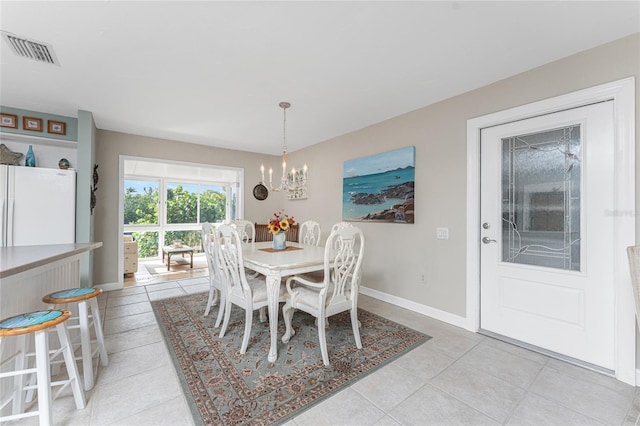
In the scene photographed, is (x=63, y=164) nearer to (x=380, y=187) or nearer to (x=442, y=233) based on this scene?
(x=380, y=187)

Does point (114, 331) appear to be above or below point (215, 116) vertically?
below

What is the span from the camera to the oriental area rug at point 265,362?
5.32ft

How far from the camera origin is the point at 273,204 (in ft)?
19.1

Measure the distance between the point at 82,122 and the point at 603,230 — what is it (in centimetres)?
556

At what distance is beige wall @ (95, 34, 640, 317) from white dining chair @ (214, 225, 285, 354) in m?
1.70

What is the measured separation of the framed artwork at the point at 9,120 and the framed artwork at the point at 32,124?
67mm

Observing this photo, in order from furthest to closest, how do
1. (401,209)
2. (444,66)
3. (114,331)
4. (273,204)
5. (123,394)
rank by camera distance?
1. (273,204)
2. (401,209)
3. (114,331)
4. (444,66)
5. (123,394)

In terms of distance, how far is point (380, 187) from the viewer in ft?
11.8

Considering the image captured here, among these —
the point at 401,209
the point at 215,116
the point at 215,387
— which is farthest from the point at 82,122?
the point at 401,209

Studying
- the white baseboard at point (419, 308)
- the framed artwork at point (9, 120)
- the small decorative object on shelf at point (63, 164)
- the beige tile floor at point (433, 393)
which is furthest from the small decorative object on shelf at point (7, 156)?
the white baseboard at point (419, 308)

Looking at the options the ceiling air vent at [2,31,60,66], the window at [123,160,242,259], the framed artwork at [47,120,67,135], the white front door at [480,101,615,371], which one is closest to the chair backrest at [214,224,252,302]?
the ceiling air vent at [2,31,60,66]

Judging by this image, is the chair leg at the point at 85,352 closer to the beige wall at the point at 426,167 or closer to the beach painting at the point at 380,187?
the beige wall at the point at 426,167

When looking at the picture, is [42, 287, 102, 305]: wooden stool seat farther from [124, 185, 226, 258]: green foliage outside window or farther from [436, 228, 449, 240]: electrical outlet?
[124, 185, 226, 258]: green foliage outside window

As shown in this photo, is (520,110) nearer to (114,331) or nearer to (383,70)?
(383,70)
